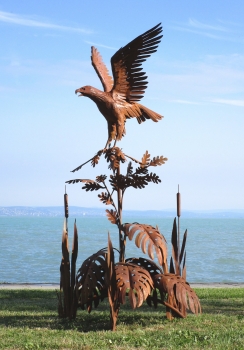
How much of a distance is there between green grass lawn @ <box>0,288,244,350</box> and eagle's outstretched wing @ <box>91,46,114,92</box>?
305 cm

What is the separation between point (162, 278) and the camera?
7801 millimetres

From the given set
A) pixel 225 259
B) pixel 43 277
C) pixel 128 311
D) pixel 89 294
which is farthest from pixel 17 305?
pixel 225 259

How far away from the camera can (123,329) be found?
7629mm

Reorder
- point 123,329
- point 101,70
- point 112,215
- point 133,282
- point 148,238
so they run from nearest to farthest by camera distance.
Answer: point 133,282 → point 123,329 → point 148,238 → point 112,215 → point 101,70

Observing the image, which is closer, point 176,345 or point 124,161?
point 176,345

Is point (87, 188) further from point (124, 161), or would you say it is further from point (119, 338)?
point (119, 338)

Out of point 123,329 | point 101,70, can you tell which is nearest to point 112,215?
point 123,329

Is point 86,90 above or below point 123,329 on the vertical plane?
above

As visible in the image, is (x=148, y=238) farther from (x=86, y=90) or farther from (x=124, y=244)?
(x=86, y=90)

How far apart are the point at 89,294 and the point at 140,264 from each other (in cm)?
84

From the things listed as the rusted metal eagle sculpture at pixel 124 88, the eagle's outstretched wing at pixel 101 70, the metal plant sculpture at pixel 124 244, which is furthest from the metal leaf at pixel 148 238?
the eagle's outstretched wing at pixel 101 70

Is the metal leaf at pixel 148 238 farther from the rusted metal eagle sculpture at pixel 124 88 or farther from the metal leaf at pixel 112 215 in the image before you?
the rusted metal eagle sculpture at pixel 124 88

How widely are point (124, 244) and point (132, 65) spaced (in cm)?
228

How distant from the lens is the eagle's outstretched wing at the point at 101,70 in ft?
27.7
